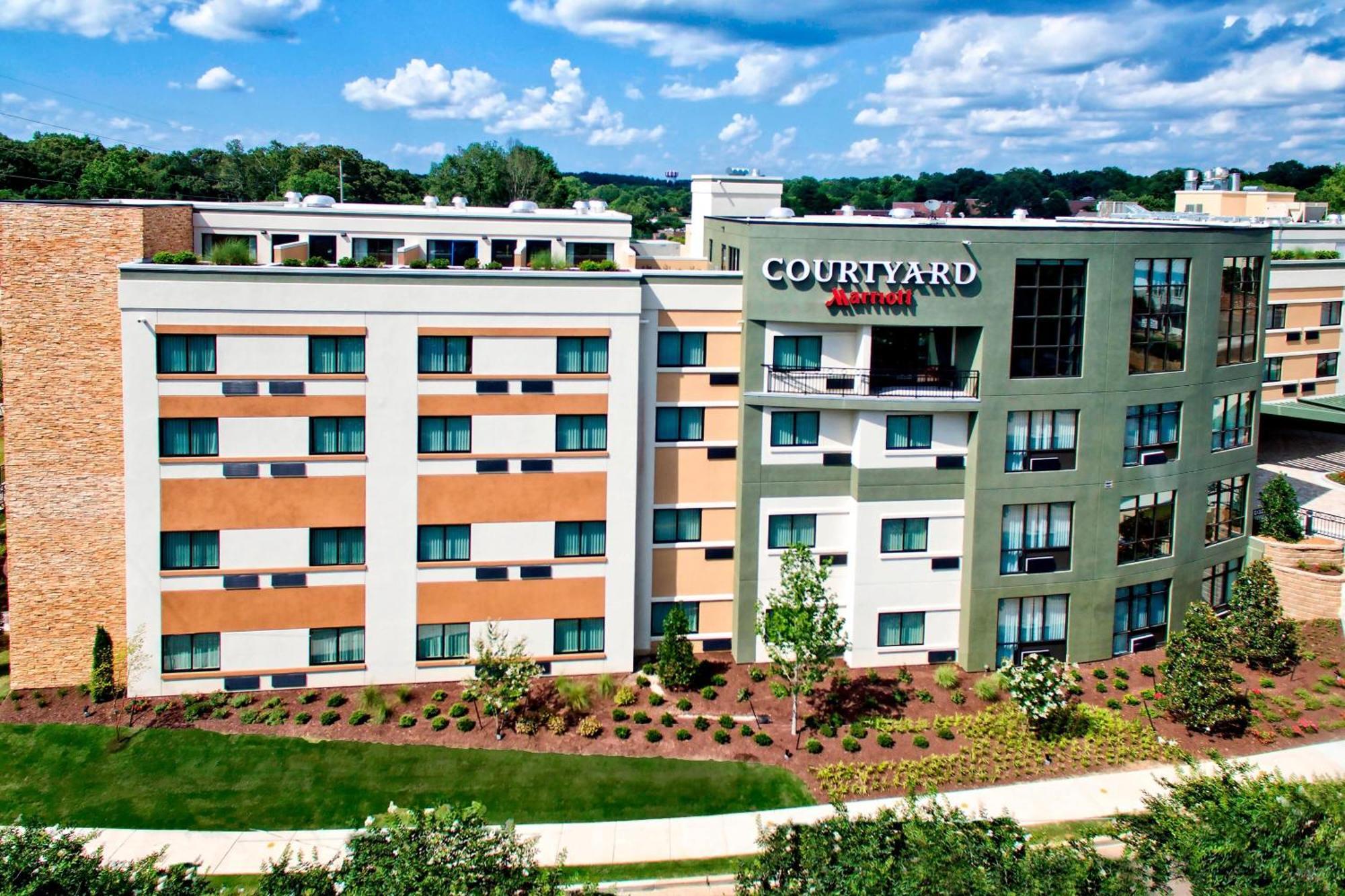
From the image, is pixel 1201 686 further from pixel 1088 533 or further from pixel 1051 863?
pixel 1051 863

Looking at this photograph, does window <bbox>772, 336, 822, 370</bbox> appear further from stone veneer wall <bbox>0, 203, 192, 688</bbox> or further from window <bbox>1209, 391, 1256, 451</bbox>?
stone veneer wall <bbox>0, 203, 192, 688</bbox>

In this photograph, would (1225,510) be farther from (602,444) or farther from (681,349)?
(602,444)

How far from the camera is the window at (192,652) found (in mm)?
34969

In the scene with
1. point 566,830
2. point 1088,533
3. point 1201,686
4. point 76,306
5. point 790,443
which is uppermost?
point 76,306

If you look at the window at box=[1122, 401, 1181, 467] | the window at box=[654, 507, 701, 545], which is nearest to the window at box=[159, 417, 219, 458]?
the window at box=[654, 507, 701, 545]

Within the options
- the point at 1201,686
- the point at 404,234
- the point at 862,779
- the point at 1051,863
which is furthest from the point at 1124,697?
the point at 404,234

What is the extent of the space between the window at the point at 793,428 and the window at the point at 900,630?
7.04 metres

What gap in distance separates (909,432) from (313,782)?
22759 mm

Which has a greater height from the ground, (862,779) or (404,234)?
(404,234)

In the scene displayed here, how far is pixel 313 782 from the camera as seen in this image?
30984 millimetres

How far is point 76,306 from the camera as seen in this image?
112 feet

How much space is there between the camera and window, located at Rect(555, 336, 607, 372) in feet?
118

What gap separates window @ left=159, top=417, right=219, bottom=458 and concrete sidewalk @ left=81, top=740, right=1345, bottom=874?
38.5ft

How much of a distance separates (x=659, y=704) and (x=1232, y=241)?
2747cm
